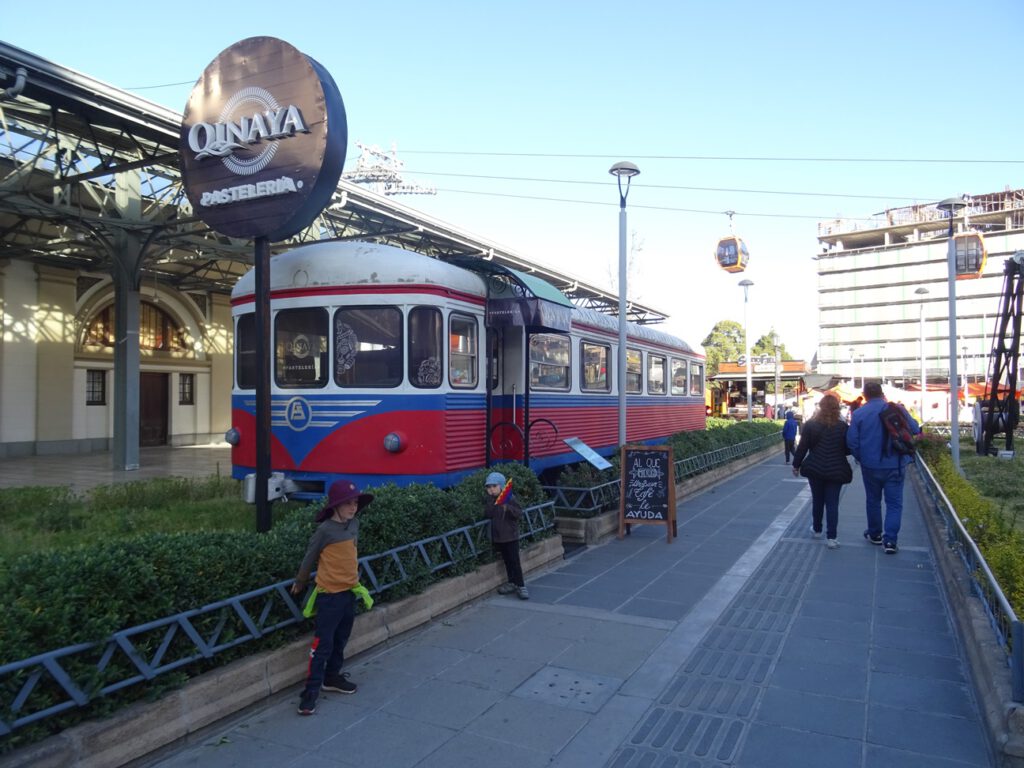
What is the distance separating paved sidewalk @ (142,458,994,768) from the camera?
4203mm

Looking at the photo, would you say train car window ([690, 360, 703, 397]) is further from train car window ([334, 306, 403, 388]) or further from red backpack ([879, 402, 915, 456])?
train car window ([334, 306, 403, 388])

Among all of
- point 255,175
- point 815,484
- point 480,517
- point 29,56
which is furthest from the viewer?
point 29,56

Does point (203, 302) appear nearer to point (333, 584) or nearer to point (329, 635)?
point (333, 584)

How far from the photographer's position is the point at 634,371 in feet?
50.8

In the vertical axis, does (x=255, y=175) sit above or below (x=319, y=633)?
above

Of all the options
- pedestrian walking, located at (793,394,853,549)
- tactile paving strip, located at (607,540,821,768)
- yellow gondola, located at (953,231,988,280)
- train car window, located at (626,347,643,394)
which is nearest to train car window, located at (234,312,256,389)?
tactile paving strip, located at (607,540,821,768)

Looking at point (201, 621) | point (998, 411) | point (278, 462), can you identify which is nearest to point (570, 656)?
point (201, 621)

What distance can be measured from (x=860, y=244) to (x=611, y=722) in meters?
111

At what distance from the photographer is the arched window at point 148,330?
74.0 ft

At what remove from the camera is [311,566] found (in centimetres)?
486

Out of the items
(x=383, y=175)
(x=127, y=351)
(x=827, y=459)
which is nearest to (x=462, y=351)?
(x=827, y=459)

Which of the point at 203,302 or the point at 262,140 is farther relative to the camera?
the point at 203,302

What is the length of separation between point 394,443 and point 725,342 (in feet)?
249

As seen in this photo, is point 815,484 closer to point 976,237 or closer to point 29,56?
point 29,56
